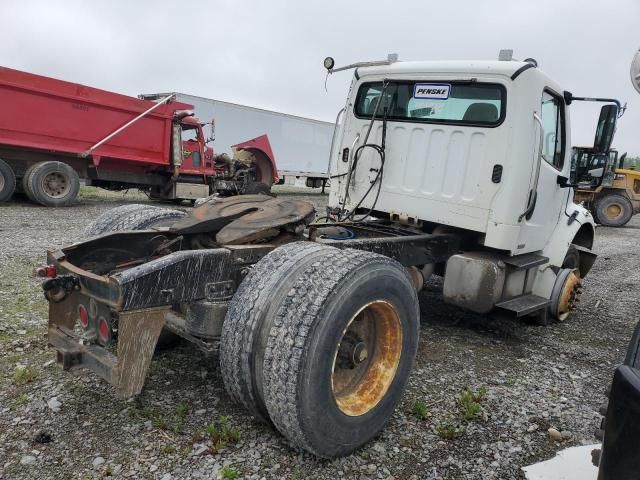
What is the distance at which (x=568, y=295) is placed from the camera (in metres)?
5.28

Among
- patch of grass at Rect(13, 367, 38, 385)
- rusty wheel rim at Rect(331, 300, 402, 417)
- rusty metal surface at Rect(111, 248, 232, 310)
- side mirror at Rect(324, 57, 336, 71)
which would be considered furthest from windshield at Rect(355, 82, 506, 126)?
patch of grass at Rect(13, 367, 38, 385)

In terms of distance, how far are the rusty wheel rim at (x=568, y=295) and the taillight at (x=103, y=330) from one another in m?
4.29

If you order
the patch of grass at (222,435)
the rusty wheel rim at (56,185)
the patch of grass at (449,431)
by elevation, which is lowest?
the patch of grass at (222,435)

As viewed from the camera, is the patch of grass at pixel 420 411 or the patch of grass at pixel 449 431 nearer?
the patch of grass at pixel 449 431

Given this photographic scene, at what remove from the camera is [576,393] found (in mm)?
3752

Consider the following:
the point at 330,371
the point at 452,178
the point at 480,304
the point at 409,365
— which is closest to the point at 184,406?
the point at 330,371

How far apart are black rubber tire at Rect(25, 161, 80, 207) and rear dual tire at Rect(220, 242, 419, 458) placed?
35.8ft

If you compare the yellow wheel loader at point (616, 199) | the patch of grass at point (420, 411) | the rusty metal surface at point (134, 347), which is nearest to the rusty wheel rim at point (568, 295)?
the patch of grass at point (420, 411)

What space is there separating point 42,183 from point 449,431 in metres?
11.6

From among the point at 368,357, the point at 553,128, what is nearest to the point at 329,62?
the point at 553,128

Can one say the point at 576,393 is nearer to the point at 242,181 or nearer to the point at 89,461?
the point at 89,461

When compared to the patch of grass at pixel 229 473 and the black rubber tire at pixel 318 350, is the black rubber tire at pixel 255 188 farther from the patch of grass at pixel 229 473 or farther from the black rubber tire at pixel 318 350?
the patch of grass at pixel 229 473

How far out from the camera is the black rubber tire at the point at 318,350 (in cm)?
240

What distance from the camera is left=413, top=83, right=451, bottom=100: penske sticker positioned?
4547 millimetres
